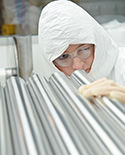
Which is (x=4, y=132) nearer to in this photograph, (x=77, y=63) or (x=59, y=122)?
(x=59, y=122)

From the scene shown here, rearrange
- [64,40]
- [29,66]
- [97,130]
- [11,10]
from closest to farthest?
[97,130]
[64,40]
[29,66]
[11,10]

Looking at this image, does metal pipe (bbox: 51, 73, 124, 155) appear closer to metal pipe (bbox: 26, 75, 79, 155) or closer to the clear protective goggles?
metal pipe (bbox: 26, 75, 79, 155)

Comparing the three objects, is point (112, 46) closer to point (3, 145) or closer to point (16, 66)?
point (16, 66)

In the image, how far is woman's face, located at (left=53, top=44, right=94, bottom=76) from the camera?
1.28 meters

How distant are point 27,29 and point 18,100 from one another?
188 cm

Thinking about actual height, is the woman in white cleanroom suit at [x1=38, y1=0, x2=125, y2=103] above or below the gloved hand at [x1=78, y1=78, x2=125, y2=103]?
above

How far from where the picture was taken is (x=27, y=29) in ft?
7.30

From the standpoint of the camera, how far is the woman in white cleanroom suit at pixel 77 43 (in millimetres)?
1264

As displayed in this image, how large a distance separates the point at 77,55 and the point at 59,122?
960mm

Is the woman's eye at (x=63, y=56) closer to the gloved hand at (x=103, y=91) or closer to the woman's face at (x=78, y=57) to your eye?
the woman's face at (x=78, y=57)

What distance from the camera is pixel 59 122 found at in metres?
0.33

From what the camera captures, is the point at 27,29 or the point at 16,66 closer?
the point at 16,66

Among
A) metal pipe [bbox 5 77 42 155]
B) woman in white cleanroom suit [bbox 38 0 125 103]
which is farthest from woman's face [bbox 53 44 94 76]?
metal pipe [bbox 5 77 42 155]

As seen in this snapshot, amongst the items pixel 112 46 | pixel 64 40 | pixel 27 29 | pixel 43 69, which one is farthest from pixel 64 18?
pixel 27 29
